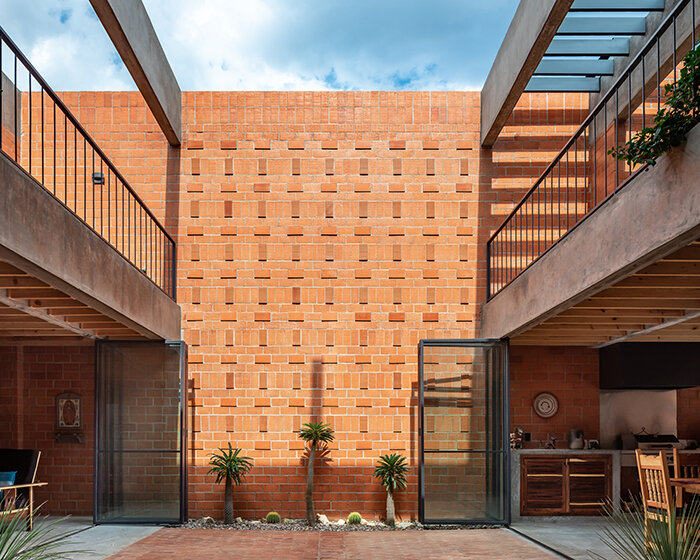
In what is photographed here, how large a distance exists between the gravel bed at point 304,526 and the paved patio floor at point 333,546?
1.01 ft

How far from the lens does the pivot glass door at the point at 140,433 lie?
9516 mm

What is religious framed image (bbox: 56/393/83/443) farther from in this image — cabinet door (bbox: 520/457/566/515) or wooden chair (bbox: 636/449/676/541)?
wooden chair (bbox: 636/449/676/541)

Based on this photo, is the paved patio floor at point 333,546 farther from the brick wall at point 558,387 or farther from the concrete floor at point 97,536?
A: the brick wall at point 558,387

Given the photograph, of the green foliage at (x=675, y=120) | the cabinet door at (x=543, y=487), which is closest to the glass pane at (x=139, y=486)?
the cabinet door at (x=543, y=487)

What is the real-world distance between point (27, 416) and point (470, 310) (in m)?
6.09

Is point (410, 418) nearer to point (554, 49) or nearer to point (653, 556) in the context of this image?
point (554, 49)

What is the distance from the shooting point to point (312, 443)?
9.83m

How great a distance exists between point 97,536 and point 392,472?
3562 mm

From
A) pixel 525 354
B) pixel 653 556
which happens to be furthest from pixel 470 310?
pixel 653 556

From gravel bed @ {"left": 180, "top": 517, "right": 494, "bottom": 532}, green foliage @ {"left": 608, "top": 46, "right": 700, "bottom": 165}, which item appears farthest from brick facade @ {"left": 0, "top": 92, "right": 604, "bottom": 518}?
green foliage @ {"left": 608, "top": 46, "right": 700, "bottom": 165}

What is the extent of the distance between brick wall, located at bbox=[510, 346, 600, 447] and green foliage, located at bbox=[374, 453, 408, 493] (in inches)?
65.7

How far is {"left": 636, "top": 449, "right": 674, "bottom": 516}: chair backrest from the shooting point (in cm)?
647

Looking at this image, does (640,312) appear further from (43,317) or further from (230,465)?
(43,317)

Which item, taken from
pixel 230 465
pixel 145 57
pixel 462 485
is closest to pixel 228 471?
pixel 230 465
